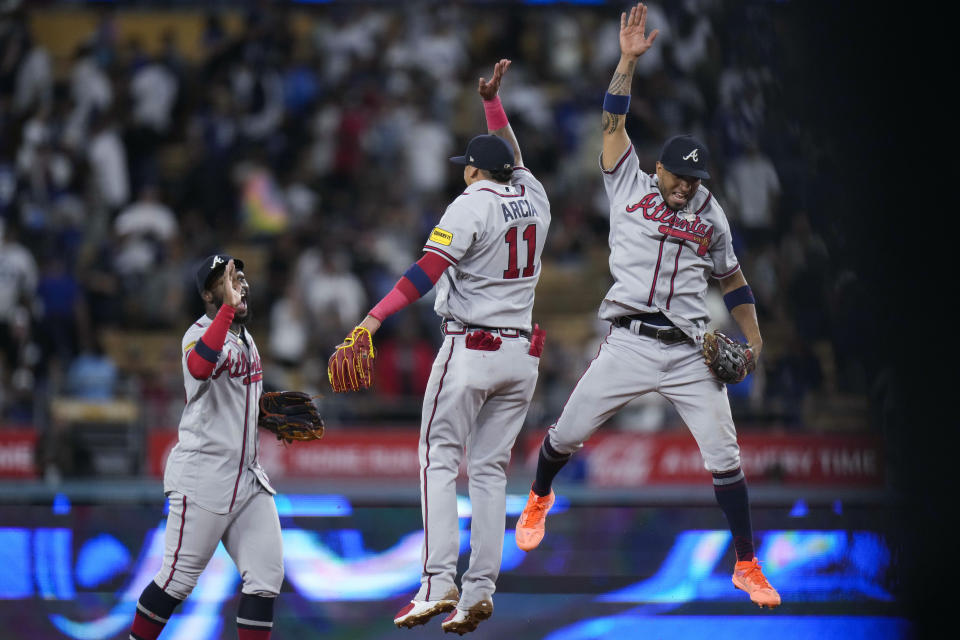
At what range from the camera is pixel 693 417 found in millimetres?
5988

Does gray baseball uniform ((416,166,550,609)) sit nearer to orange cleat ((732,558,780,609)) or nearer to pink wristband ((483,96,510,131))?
pink wristband ((483,96,510,131))

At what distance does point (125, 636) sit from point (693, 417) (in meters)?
3.16

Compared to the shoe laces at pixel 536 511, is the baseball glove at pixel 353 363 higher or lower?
higher

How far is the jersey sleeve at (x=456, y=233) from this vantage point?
5.71m

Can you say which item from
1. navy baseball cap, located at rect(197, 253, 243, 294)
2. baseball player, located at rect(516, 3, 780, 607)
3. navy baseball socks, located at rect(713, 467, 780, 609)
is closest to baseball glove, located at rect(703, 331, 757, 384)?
baseball player, located at rect(516, 3, 780, 607)

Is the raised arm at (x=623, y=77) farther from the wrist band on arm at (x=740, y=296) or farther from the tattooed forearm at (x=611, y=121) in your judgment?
the wrist band on arm at (x=740, y=296)

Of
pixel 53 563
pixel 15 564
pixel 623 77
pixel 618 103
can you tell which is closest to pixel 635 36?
pixel 623 77

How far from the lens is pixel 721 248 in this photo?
6.11 metres

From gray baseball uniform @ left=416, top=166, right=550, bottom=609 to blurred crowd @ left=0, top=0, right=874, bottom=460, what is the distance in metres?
3.71

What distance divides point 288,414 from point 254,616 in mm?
952

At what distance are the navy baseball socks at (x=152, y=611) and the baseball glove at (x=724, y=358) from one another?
8.90ft

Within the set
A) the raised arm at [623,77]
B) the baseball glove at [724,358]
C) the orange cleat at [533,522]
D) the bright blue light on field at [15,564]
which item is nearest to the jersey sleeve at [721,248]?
the baseball glove at [724,358]

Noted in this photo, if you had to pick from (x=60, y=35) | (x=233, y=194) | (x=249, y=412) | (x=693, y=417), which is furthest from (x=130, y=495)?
(x=60, y=35)

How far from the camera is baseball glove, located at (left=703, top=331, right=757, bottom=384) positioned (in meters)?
5.88
